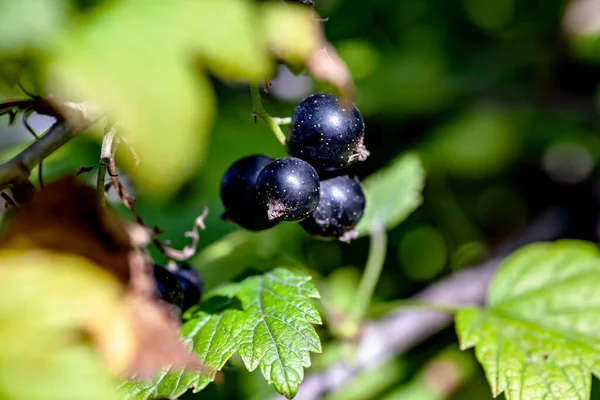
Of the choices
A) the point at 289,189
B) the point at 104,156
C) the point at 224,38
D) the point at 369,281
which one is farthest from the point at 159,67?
the point at 369,281

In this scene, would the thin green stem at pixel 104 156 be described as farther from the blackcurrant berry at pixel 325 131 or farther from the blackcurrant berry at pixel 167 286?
the blackcurrant berry at pixel 325 131

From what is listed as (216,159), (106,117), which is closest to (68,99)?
(106,117)

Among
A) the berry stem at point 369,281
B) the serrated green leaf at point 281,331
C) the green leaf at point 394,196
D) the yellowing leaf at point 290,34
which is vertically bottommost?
the berry stem at point 369,281

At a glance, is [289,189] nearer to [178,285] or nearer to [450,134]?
[178,285]

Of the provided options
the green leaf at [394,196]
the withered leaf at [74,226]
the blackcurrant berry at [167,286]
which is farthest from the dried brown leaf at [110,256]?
the green leaf at [394,196]

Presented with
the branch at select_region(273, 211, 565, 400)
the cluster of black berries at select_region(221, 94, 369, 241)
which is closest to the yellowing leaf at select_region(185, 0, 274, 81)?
the cluster of black berries at select_region(221, 94, 369, 241)

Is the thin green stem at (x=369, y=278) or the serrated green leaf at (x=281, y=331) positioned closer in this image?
the serrated green leaf at (x=281, y=331)
